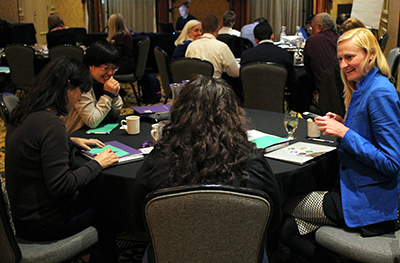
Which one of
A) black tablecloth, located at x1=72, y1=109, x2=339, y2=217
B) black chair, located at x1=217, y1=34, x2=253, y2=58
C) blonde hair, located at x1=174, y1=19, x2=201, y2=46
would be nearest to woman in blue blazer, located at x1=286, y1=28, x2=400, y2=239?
black tablecloth, located at x1=72, y1=109, x2=339, y2=217

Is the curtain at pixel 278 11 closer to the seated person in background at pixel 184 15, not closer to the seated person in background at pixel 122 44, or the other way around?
the seated person in background at pixel 184 15

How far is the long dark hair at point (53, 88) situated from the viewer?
1850mm

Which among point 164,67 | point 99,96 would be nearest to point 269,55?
point 164,67

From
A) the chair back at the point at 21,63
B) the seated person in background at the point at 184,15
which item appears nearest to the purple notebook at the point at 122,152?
the chair back at the point at 21,63

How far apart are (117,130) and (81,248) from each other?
2.95 ft

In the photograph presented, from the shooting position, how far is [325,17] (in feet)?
16.6

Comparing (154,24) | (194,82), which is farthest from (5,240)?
(154,24)

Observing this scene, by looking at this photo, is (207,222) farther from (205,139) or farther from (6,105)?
(6,105)

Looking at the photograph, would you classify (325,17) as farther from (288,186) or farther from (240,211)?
(240,211)

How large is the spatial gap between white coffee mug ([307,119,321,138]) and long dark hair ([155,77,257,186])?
100 centimetres

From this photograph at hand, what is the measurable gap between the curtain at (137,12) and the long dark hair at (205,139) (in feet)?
34.2

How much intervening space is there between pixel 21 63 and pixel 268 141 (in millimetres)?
4335

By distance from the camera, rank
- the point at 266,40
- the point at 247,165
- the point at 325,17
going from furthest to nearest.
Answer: the point at 325,17, the point at 266,40, the point at 247,165

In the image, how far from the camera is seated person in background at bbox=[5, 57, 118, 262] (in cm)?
176
